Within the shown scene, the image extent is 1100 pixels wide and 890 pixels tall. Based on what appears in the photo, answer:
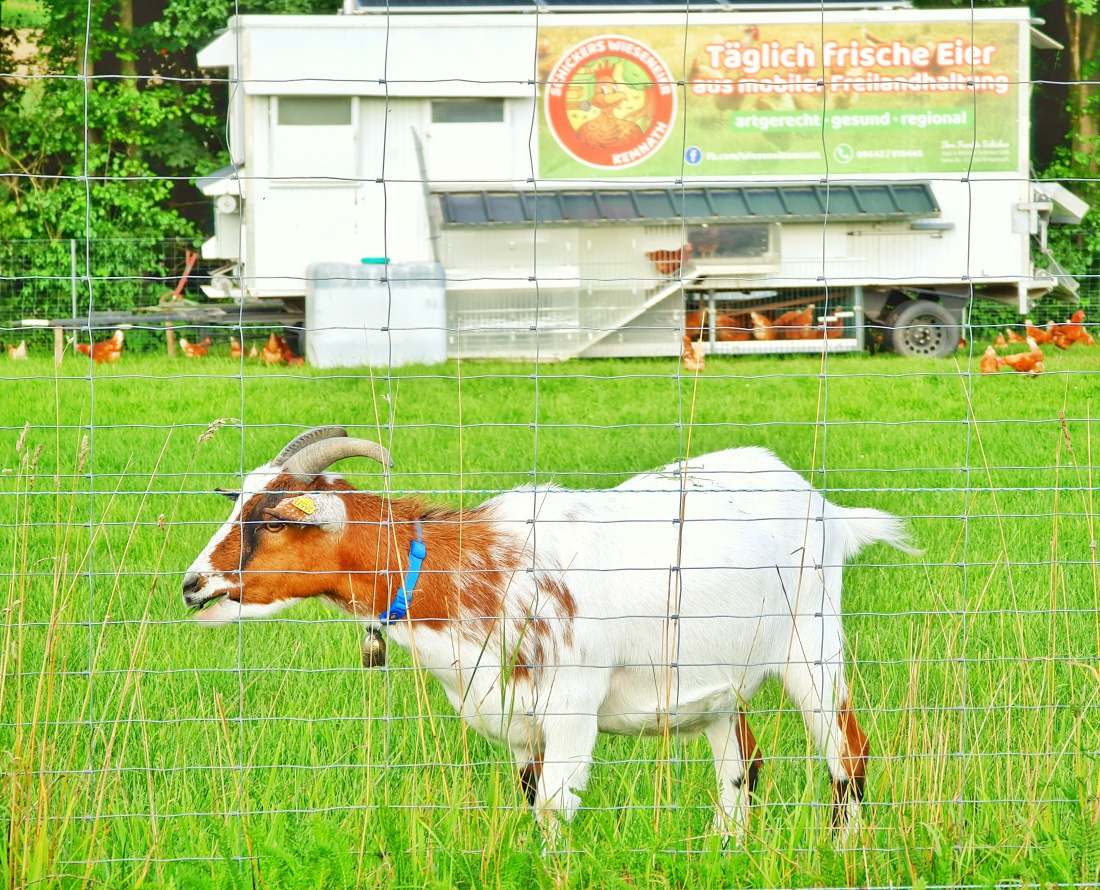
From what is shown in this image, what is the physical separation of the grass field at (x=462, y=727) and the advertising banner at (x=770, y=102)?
7172 mm

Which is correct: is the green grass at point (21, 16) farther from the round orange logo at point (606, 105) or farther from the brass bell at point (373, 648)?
the brass bell at point (373, 648)

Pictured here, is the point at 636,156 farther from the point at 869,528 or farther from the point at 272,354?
the point at 869,528

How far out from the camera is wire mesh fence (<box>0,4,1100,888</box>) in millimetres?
3492

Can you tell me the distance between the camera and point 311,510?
4.02 m

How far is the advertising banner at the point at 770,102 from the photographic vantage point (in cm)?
1606

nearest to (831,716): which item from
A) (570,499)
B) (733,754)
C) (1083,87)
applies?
(733,754)

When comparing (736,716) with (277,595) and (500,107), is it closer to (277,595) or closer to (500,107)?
(277,595)

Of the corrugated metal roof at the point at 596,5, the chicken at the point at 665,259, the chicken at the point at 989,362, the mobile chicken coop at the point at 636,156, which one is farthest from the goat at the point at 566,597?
the corrugated metal roof at the point at 596,5

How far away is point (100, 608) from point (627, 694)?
2989mm

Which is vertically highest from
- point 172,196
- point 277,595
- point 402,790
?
point 172,196

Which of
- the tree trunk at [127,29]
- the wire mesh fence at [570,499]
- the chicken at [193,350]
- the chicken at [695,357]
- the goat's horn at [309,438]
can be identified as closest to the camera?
the wire mesh fence at [570,499]

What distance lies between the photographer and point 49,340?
17797 millimetres

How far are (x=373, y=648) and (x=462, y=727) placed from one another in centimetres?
60

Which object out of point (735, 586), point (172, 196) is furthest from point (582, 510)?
point (172, 196)
